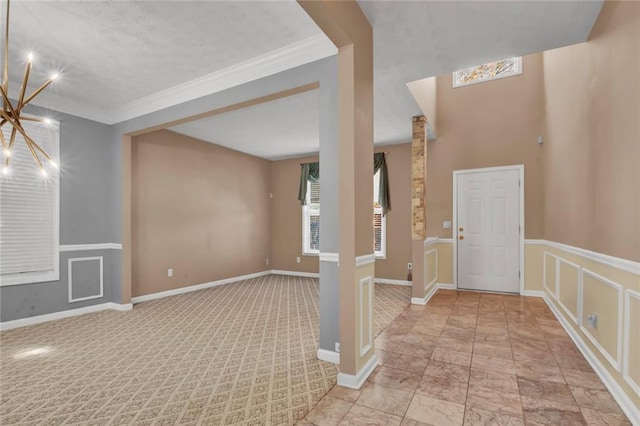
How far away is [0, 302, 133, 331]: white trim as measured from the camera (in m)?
3.54

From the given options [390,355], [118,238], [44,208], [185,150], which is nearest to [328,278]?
[390,355]

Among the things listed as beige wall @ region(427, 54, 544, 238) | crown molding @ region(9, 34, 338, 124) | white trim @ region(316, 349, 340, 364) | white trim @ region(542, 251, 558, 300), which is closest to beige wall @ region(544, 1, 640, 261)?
white trim @ region(542, 251, 558, 300)

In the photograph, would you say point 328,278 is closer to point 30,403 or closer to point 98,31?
point 30,403

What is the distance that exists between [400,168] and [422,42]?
3.49 m

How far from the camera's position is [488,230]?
521cm

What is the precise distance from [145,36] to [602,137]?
3.76 meters

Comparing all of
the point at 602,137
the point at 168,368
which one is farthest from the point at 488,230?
the point at 168,368

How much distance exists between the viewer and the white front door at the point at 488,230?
5.06 meters

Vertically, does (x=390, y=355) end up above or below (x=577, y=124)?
below

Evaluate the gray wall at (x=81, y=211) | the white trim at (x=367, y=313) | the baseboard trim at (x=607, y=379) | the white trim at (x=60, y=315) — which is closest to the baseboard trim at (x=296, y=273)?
the white trim at (x=60, y=315)

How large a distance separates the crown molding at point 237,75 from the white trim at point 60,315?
101 inches

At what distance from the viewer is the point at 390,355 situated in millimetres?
2779

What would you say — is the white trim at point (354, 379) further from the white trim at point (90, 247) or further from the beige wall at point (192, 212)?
the beige wall at point (192, 212)

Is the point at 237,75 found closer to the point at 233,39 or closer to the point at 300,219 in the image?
the point at 233,39
